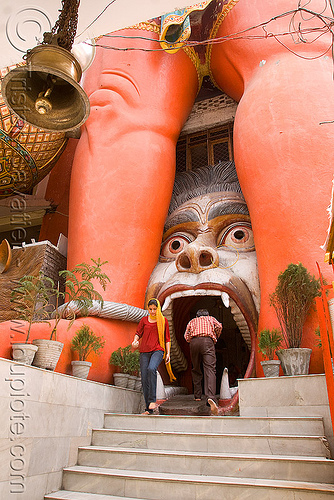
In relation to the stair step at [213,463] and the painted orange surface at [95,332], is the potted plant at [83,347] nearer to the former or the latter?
the painted orange surface at [95,332]

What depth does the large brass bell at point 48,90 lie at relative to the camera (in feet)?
9.47

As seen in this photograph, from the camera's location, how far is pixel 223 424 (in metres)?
4.08

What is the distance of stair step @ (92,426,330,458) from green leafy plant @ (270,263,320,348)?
4.40 feet

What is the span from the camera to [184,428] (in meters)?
4.23

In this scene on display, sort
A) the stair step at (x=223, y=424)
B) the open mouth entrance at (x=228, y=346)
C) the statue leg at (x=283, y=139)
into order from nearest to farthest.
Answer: the stair step at (x=223, y=424), the statue leg at (x=283, y=139), the open mouth entrance at (x=228, y=346)

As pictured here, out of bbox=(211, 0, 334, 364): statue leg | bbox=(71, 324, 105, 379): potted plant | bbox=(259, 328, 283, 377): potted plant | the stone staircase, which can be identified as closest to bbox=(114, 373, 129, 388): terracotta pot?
bbox=(71, 324, 105, 379): potted plant

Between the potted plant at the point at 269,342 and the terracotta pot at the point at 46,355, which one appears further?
the potted plant at the point at 269,342

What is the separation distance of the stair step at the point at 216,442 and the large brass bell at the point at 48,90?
3.03 m

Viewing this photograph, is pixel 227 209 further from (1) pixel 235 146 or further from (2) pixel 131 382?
(2) pixel 131 382

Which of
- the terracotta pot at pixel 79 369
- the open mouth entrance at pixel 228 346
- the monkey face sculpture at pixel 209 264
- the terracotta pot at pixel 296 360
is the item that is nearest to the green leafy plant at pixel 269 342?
the terracotta pot at pixel 296 360

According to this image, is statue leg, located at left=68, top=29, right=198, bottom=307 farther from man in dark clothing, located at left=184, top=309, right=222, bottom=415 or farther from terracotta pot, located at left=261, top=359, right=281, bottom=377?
terracotta pot, located at left=261, top=359, right=281, bottom=377

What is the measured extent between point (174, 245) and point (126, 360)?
2454 millimetres

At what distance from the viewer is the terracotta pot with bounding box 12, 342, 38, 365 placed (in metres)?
4.00

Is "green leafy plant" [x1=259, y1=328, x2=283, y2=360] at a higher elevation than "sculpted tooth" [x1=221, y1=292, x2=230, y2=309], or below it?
below
